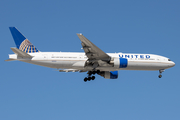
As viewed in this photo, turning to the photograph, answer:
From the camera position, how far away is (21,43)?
31.5 m

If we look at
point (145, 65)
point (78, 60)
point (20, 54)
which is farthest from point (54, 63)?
point (145, 65)

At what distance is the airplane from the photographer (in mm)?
29188

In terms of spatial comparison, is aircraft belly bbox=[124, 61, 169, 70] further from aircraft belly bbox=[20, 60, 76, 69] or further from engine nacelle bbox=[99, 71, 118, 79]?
aircraft belly bbox=[20, 60, 76, 69]

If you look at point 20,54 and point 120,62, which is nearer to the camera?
point 20,54

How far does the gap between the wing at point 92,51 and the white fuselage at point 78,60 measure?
4.48 feet

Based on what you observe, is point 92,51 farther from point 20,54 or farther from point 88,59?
point 20,54

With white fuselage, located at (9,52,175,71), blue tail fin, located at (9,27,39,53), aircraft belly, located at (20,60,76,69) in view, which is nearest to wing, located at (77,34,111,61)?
white fuselage, located at (9,52,175,71)

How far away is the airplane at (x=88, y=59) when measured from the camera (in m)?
29.2

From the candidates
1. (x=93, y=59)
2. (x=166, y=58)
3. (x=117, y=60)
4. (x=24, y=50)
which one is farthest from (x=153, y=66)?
(x=24, y=50)

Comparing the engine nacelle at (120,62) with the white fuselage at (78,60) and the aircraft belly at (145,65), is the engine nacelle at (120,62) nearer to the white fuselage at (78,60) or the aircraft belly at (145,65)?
the white fuselage at (78,60)

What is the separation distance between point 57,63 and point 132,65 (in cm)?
920

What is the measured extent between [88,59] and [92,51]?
5.00ft

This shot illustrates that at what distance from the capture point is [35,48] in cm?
3155

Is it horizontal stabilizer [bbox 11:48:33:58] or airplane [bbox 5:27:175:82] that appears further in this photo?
airplane [bbox 5:27:175:82]
